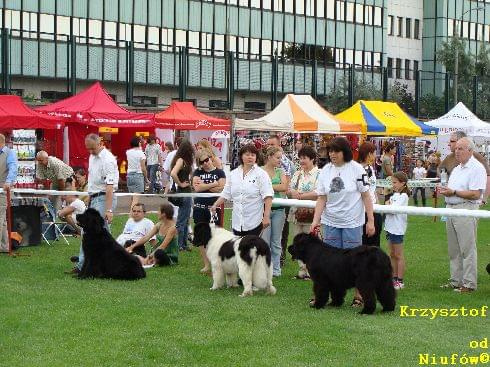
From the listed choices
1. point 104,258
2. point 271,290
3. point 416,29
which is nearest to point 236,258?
point 271,290

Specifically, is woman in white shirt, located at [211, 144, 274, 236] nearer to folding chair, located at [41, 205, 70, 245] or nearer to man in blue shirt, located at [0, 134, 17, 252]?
man in blue shirt, located at [0, 134, 17, 252]

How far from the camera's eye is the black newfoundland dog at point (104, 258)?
39.5 feet

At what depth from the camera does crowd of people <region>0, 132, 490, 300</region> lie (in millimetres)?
10062

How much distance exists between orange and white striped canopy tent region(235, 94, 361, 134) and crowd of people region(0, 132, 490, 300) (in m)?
11.9

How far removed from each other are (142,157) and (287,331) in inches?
650

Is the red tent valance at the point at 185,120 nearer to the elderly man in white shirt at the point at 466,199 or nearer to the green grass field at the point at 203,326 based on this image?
the green grass field at the point at 203,326

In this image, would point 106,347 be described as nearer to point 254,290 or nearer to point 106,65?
point 254,290

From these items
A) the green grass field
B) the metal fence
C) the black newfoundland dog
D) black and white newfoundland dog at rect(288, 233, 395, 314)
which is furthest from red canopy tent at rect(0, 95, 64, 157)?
the metal fence

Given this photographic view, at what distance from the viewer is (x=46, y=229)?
16844mm

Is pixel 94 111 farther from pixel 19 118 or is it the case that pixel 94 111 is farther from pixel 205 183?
pixel 205 183

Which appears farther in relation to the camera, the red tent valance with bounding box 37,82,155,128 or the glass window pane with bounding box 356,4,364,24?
the glass window pane with bounding box 356,4,364,24

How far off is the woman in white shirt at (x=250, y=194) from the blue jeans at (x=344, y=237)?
4.12ft

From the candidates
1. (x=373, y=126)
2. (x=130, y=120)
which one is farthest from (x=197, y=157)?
(x=373, y=126)

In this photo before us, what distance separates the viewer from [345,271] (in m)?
9.60
